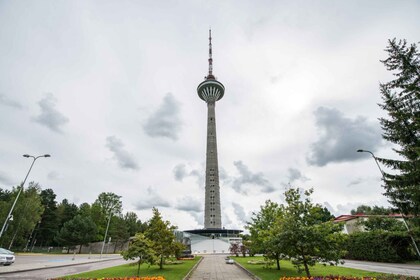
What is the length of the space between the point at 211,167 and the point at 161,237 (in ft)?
204

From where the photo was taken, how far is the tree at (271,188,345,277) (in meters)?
12.7

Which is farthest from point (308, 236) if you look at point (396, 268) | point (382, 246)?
point (382, 246)

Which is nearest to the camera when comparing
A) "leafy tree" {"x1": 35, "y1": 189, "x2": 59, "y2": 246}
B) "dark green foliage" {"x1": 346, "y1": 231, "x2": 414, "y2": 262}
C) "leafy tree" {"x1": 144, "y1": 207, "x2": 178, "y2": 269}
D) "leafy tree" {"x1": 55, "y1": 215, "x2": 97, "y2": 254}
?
"leafy tree" {"x1": 144, "y1": 207, "x2": 178, "y2": 269}

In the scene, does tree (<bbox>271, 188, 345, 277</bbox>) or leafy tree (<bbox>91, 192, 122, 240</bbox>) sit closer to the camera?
tree (<bbox>271, 188, 345, 277</bbox>)

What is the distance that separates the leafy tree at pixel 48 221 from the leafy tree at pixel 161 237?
55.2 m

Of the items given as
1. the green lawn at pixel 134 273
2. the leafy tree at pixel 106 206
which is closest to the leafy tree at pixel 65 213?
the leafy tree at pixel 106 206

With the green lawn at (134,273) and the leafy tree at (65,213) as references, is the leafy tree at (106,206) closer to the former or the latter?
the leafy tree at (65,213)

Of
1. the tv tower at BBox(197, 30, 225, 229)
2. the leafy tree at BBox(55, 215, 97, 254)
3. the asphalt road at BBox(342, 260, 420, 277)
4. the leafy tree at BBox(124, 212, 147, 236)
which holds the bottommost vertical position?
the asphalt road at BBox(342, 260, 420, 277)

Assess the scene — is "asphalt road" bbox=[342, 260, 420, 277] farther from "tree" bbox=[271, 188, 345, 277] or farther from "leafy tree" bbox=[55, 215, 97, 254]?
"leafy tree" bbox=[55, 215, 97, 254]

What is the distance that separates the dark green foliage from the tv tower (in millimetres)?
52177

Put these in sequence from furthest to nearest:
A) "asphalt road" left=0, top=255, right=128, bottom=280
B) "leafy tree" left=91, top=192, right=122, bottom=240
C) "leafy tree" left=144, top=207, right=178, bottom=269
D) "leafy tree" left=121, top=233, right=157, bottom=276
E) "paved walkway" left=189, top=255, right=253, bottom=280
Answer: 1. "leafy tree" left=91, top=192, right=122, bottom=240
2. "leafy tree" left=144, top=207, right=178, bottom=269
3. "paved walkway" left=189, top=255, right=253, bottom=280
4. "asphalt road" left=0, top=255, right=128, bottom=280
5. "leafy tree" left=121, top=233, right=157, bottom=276

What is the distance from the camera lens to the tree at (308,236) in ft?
41.8

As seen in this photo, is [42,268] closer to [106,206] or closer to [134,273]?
[134,273]

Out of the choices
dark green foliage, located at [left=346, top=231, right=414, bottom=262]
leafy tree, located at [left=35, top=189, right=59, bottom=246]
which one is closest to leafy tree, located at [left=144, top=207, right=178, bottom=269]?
dark green foliage, located at [left=346, top=231, right=414, bottom=262]
